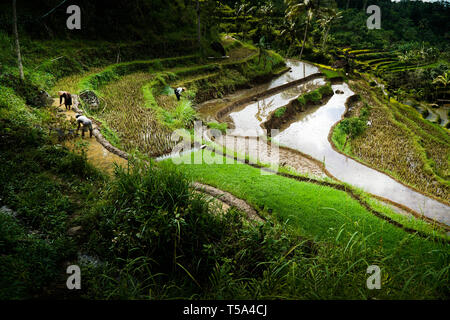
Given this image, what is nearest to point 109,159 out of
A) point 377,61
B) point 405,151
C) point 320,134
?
point 320,134

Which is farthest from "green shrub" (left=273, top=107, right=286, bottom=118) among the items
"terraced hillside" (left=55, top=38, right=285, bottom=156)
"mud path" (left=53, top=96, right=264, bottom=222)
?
"mud path" (left=53, top=96, right=264, bottom=222)

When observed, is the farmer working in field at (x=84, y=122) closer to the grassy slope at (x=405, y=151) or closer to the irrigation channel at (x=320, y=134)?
the irrigation channel at (x=320, y=134)

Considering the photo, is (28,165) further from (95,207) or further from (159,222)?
(159,222)

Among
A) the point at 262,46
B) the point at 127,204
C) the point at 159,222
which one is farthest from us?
the point at 262,46

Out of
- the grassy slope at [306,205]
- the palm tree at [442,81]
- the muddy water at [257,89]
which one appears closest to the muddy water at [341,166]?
the grassy slope at [306,205]

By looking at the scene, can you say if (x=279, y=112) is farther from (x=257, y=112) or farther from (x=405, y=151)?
(x=405, y=151)

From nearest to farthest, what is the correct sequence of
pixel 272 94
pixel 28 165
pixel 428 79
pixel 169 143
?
pixel 28 165 → pixel 169 143 → pixel 272 94 → pixel 428 79

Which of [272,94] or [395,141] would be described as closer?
[395,141]

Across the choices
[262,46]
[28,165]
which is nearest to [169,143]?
[28,165]
